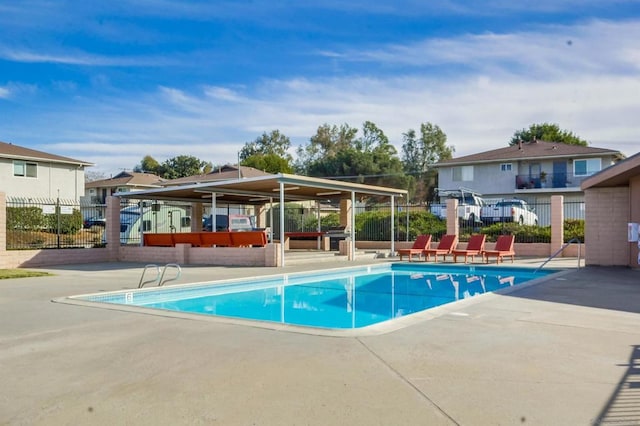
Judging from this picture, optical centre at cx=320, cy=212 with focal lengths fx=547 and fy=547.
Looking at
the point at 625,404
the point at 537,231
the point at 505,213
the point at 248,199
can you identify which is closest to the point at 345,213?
the point at 248,199

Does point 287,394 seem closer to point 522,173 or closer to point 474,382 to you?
point 474,382

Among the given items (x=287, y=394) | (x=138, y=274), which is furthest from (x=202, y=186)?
(x=287, y=394)

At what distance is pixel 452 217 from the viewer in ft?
79.9

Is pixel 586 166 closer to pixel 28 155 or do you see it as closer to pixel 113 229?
pixel 113 229

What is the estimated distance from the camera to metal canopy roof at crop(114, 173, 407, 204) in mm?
19594

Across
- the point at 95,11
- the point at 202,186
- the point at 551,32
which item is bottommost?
the point at 202,186

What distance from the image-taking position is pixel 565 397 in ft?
14.1

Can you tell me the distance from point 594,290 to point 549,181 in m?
29.0

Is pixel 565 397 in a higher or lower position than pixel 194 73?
lower

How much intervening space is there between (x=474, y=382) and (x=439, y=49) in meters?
14.0

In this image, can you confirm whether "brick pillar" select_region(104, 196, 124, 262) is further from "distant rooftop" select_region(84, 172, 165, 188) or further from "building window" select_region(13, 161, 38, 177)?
"distant rooftop" select_region(84, 172, 165, 188)

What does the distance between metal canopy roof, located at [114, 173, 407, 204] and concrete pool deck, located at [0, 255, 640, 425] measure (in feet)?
38.0

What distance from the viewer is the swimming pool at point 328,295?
33.6ft

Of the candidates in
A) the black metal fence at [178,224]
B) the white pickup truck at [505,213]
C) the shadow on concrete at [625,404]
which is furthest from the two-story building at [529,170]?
the shadow on concrete at [625,404]
